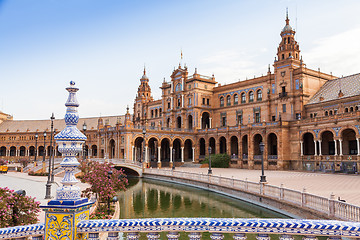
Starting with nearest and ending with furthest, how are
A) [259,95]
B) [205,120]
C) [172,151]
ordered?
[259,95], [172,151], [205,120]

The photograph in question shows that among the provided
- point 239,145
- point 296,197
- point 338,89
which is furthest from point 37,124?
point 296,197

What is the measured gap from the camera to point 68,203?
4.21m

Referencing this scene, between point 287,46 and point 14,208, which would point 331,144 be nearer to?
point 287,46

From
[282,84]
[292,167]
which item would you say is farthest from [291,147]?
[282,84]

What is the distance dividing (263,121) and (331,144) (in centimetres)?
972

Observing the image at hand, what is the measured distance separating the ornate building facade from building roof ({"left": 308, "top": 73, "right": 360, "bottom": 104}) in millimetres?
142

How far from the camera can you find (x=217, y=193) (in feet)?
80.9

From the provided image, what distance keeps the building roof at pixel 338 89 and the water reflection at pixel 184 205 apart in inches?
986

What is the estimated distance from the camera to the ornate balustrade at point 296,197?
425 inches

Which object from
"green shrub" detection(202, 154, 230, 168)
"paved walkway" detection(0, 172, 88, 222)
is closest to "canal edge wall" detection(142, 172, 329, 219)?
"paved walkway" detection(0, 172, 88, 222)

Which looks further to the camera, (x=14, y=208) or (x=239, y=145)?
(x=239, y=145)

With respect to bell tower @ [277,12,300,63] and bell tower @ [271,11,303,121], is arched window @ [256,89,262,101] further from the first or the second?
bell tower @ [277,12,300,63]

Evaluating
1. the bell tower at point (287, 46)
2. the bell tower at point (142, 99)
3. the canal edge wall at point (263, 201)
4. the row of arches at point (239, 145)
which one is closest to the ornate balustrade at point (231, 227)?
the canal edge wall at point (263, 201)

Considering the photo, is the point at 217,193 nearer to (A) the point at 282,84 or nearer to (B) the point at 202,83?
(A) the point at 282,84
